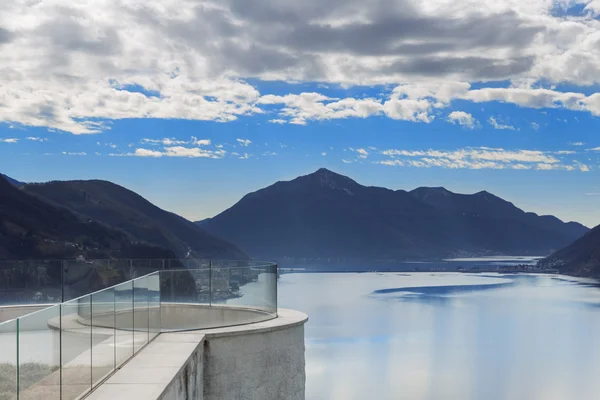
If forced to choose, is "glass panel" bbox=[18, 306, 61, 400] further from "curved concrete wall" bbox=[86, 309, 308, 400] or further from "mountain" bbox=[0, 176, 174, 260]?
"mountain" bbox=[0, 176, 174, 260]

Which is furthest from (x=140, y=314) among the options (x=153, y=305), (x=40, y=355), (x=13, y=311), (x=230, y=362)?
(x=13, y=311)

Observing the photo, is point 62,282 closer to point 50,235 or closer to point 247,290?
point 247,290

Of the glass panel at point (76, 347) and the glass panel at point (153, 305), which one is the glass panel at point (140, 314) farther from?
the glass panel at point (76, 347)

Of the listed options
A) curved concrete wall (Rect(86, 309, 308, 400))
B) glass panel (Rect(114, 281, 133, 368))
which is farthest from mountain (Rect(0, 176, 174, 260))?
glass panel (Rect(114, 281, 133, 368))

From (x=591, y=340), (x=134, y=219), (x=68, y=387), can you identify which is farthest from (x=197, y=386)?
(x=134, y=219)

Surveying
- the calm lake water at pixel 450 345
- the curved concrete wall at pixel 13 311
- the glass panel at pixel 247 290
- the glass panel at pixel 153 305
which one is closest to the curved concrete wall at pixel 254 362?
the glass panel at pixel 153 305

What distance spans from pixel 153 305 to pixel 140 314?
1.35 m

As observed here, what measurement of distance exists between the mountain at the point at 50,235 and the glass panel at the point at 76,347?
312ft

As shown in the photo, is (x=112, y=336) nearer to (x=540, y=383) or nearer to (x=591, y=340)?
(x=540, y=383)

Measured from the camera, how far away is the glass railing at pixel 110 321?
651 cm

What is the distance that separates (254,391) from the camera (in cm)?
1242

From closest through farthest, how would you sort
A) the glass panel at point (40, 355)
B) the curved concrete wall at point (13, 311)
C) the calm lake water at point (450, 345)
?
the glass panel at point (40, 355)
the curved concrete wall at point (13, 311)
the calm lake water at point (450, 345)

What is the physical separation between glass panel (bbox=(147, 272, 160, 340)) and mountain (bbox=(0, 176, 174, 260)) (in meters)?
90.3

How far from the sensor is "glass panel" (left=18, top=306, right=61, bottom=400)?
6.45 m
